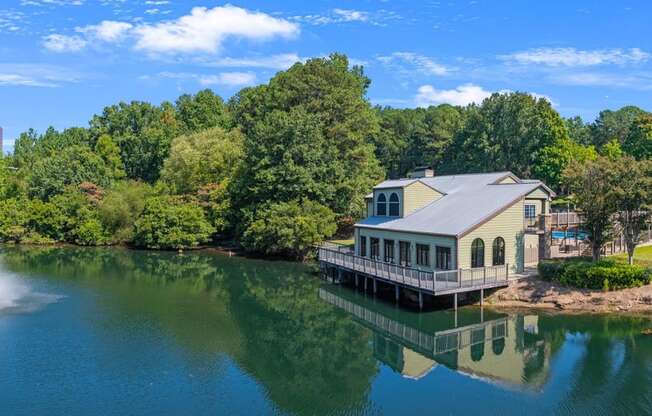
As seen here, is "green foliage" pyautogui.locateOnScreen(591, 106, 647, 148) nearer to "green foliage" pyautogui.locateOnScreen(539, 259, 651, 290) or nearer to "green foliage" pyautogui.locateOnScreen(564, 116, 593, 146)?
"green foliage" pyautogui.locateOnScreen(564, 116, 593, 146)

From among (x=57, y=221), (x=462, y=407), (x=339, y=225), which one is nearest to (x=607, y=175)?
(x=462, y=407)

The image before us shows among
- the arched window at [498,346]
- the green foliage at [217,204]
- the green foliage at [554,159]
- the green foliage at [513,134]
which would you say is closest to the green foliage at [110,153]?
the green foliage at [217,204]

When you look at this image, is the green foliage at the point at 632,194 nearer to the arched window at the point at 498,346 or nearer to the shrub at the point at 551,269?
the shrub at the point at 551,269

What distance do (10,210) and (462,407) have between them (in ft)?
215

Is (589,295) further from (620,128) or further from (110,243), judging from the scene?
(620,128)

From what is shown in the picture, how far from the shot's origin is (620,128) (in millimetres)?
85750

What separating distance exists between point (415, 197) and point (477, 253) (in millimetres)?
7463

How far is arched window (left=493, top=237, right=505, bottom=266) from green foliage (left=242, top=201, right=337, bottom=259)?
2015cm

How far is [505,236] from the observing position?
30375 mm

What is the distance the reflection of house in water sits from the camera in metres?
21.2

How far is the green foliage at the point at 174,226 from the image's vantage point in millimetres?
57344

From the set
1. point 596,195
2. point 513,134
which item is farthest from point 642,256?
point 513,134

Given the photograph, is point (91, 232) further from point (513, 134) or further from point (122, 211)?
point (513, 134)

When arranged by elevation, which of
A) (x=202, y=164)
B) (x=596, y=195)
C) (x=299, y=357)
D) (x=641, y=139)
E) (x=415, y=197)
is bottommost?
(x=299, y=357)
